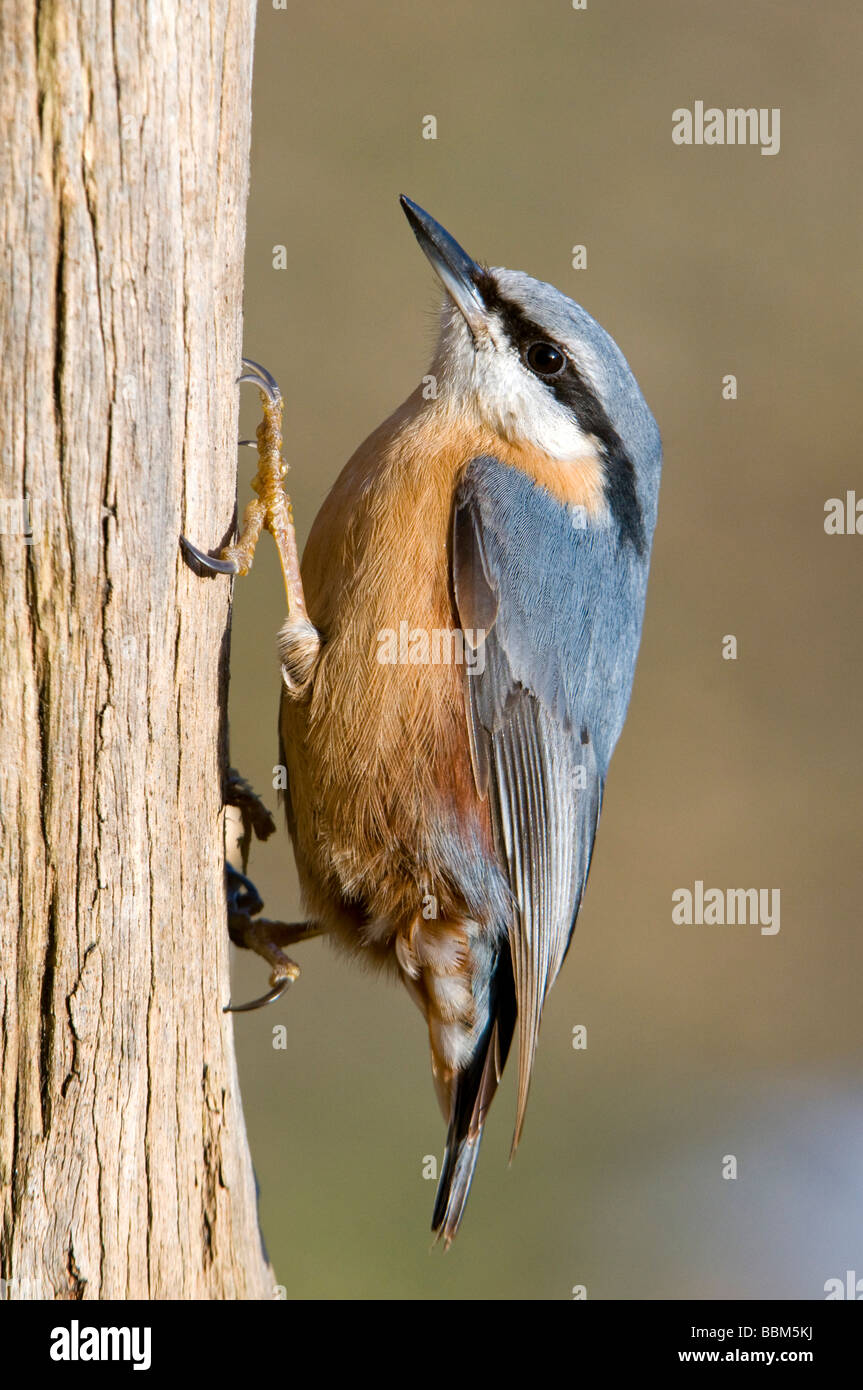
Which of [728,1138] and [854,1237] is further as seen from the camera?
[728,1138]

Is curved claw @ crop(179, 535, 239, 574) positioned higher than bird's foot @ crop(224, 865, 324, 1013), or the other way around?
curved claw @ crop(179, 535, 239, 574)

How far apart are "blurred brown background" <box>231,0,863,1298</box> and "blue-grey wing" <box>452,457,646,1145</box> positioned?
2.95 m

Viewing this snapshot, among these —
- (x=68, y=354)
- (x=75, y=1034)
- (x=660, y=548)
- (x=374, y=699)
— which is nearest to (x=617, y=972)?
(x=660, y=548)

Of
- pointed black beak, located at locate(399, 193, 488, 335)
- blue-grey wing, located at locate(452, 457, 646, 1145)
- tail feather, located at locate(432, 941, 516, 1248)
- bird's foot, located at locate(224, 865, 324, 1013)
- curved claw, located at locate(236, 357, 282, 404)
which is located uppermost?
pointed black beak, located at locate(399, 193, 488, 335)

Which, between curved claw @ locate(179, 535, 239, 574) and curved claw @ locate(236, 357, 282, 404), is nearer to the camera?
curved claw @ locate(179, 535, 239, 574)

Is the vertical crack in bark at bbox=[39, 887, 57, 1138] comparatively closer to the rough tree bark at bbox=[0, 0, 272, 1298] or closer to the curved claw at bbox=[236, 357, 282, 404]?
the rough tree bark at bbox=[0, 0, 272, 1298]

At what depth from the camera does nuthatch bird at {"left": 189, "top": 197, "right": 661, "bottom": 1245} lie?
2842 millimetres

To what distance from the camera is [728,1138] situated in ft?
19.4

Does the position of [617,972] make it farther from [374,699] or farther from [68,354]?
[68,354]

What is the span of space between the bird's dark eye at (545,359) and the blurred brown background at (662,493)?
10.0 ft

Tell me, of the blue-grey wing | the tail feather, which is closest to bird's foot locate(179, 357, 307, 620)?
the blue-grey wing

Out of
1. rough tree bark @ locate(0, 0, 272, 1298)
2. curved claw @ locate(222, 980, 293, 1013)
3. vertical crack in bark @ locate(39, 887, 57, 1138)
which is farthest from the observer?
curved claw @ locate(222, 980, 293, 1013)

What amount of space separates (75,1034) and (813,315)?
242 inches

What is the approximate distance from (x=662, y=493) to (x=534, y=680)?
407 cm
